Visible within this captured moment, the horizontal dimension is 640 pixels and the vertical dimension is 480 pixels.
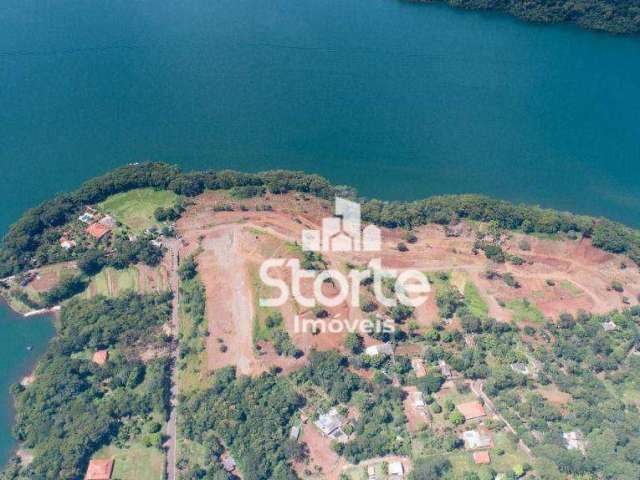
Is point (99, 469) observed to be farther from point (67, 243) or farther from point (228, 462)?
point (67, 243)

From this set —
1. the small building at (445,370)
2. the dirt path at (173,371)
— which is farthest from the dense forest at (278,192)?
the small building at (445,370)

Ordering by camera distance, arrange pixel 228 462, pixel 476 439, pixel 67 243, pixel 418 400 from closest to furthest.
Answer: pixel 476 439 < pixel 228 462 < pixel 418 400 < pixel 67 243

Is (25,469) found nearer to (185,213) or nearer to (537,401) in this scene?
(185,213)

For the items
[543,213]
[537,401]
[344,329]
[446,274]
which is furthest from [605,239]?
[344,329]

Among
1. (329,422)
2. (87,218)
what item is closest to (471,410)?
(329,422)

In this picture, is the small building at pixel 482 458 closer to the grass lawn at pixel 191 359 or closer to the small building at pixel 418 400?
the small building at pixel 418 400

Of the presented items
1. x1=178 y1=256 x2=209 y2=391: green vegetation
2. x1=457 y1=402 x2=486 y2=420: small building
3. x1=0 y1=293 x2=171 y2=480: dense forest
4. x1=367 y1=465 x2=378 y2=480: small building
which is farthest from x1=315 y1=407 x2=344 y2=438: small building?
x1=0 y1=293 x2=171 y2=480: dense forest
